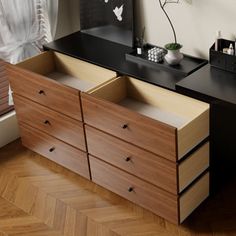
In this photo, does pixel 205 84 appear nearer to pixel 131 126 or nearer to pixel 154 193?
pixel 131 126

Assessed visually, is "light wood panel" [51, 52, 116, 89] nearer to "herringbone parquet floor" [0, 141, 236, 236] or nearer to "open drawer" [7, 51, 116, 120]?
"open drawer" [7, 51, 116, 120]

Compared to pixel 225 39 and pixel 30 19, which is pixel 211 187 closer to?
pixel 225 39

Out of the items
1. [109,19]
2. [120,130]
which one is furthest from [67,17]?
[120,130]

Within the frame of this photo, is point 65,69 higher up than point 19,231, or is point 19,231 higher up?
point 65,69

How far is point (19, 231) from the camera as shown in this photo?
259 cm

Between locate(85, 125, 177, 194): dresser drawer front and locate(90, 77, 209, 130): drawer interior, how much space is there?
19 centimetres

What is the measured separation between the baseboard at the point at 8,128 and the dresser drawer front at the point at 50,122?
19cm

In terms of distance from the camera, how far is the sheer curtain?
9.82 feet

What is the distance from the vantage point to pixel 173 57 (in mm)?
2629

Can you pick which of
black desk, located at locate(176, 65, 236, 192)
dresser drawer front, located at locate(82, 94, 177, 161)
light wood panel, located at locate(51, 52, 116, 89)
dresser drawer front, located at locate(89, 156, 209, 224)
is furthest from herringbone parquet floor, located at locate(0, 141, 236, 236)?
light wood panel, located at locate(51, 52, 116, 89)

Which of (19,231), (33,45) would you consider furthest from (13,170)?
(33,45)

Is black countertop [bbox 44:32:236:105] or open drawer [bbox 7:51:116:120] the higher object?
black countertop [bbox 44:32:236:105]

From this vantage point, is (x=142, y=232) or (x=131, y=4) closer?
(x=142, y=232)

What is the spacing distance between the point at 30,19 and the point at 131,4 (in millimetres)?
651
